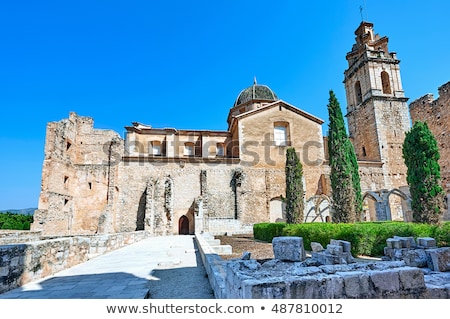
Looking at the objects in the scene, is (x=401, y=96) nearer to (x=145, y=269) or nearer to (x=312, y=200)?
(x=312, y=200)

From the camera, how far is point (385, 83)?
28625 mm

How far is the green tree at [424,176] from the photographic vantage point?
11.7m

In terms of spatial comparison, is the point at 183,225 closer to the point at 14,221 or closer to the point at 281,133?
the point at 281,133

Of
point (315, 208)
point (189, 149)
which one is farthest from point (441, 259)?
point (189, 149)

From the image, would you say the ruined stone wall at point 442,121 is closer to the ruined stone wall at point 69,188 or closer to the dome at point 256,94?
the dome at point 256,94

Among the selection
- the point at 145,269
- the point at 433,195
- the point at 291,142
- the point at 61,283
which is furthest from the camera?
the point at 291,142

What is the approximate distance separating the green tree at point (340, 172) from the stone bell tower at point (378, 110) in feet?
42.0

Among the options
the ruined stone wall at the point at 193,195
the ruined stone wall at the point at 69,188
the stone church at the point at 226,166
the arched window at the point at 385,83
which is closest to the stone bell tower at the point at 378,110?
the arched window at the point at 385,83

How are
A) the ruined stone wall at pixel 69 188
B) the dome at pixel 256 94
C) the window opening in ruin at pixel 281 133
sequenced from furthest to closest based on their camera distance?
the dome at pixel 256 94 < the window opening in ruin at pixel 281 133 < the ruined stone wall at pixel 69 188

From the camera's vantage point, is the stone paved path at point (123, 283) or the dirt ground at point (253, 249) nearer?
the stone paved path at point (123, 283)

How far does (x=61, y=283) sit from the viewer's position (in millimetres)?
5281

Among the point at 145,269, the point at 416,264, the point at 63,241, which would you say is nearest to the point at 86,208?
the point at 63,241

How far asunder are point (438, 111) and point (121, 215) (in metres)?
26.4
